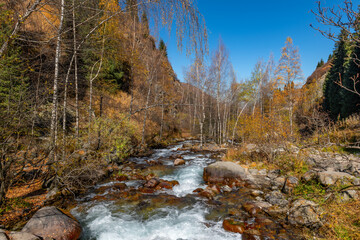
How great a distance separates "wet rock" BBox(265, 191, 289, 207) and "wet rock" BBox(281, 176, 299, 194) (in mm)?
392

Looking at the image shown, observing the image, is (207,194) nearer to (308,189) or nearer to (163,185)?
(163,185)

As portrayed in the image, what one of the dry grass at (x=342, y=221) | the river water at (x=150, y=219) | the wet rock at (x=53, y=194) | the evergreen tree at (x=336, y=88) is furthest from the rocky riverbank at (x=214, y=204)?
the evergreen tree at (x=336, y=88)

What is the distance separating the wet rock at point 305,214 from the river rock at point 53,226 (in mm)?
6370

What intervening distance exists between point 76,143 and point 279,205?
885 centimetres

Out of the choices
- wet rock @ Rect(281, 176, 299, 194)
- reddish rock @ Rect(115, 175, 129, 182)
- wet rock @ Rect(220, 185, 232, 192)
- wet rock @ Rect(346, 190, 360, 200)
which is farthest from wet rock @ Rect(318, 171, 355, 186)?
reddish rock @ Rect(115, 175, 129, 182)

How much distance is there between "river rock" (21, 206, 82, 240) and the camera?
388 centimetres

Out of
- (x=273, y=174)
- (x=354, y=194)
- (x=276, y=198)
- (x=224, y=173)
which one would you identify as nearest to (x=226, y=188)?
(x=224, y=173)

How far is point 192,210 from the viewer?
6.10 m

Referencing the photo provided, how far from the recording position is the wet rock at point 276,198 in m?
5.86

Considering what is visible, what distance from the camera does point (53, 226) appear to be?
404 centimetres

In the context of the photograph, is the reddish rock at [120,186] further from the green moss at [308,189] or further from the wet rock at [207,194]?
the green moss at [308,189]

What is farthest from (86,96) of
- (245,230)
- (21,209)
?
(245,230)

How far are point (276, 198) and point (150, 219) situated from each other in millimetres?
4824

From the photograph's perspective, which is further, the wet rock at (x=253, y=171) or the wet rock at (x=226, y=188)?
the wet rock at (x=253, y=171)
